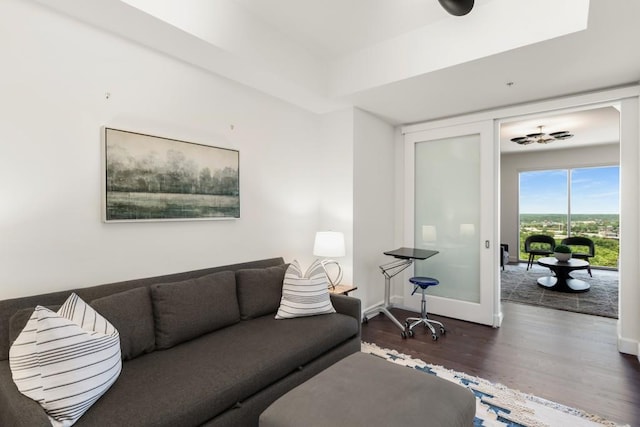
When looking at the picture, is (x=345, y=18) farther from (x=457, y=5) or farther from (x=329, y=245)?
(x=329, y=245)

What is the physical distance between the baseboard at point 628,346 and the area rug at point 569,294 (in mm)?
1206

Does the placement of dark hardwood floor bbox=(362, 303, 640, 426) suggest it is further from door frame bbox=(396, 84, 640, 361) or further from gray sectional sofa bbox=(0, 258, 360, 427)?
gray sectional sofa bbox=(0, 258, 360, 427)

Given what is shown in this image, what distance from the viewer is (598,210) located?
7.16 m

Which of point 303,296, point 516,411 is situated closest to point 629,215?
point 516,411

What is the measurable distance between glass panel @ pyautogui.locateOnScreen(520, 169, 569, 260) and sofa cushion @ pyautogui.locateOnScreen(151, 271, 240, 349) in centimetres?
789

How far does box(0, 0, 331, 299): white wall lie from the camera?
1.86 meters

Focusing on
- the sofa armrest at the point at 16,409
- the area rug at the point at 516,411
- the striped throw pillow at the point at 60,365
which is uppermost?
the striped throw pillow at the point at 60,365

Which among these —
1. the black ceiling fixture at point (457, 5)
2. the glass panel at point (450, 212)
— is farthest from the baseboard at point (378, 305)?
the black ceiling fixture at point (457, 5)

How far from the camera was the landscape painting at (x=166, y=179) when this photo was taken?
7.31 ft

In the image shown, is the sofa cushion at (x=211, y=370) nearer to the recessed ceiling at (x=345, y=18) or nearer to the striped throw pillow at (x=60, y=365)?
the striped throw pillow at (x=60, y=365)

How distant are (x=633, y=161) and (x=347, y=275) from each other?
2.98 m

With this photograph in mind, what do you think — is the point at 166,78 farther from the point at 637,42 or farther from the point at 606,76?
the point at 606,76

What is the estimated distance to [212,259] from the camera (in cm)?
287

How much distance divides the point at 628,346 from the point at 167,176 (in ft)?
14.4
